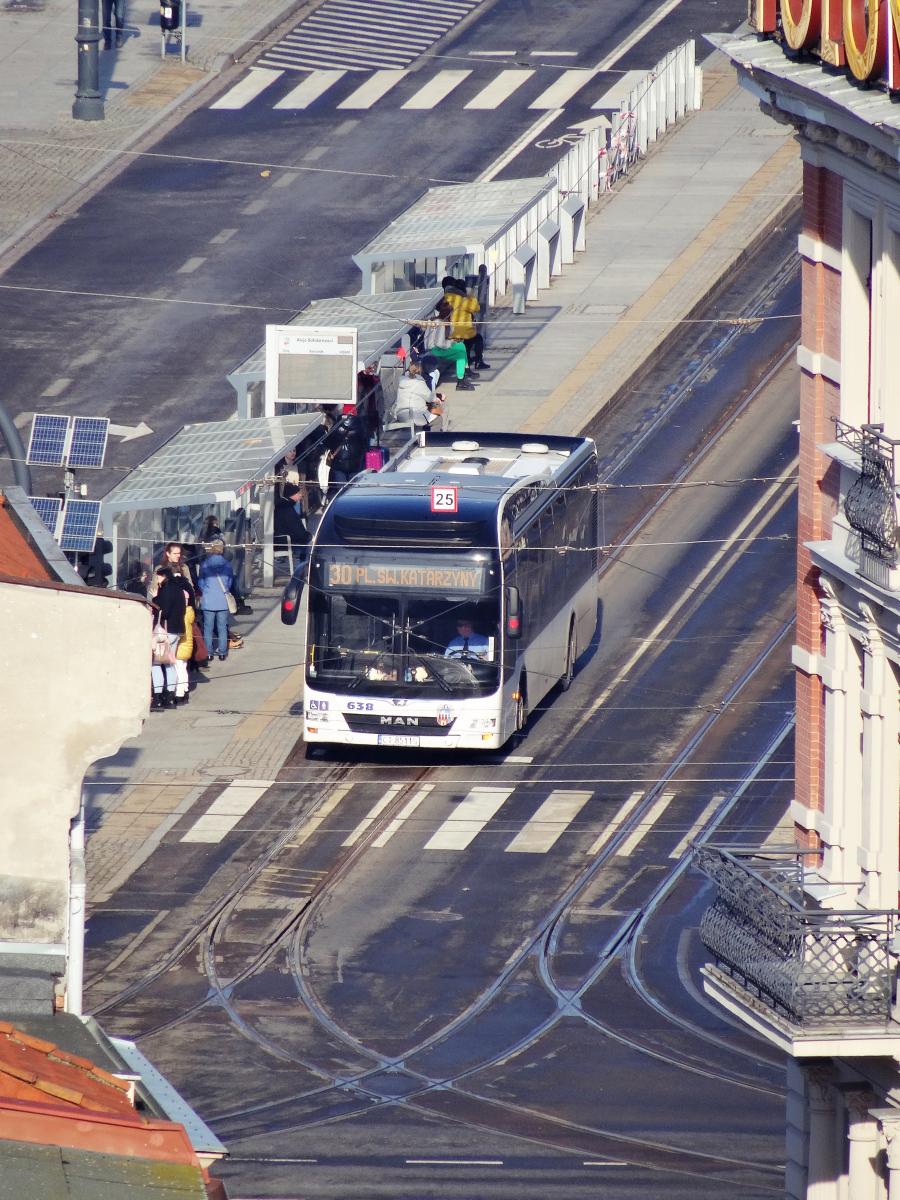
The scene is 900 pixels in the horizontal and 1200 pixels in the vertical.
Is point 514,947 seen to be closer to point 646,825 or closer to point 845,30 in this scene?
point 646,825

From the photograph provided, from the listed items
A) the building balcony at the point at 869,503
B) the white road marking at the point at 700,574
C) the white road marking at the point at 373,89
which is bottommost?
the white road marking at the point at 700,574

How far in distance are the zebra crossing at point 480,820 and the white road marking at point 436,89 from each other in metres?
31.6

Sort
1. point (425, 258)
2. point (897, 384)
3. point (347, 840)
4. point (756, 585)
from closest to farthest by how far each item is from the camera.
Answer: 1. point (897, 384)
2. point (347, 840)
3. point (756, 585)
4. point (425, 258)

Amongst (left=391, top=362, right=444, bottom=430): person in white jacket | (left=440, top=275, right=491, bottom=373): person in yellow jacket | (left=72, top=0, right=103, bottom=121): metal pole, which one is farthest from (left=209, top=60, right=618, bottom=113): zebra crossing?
(left=391, top=362, right=444, bottom=430): person in white jacket

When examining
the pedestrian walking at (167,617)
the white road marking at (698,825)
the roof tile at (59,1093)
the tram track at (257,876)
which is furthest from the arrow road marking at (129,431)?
the roof tile at (59,1093)

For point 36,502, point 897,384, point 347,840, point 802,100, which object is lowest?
point 347,840

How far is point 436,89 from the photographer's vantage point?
221 ft

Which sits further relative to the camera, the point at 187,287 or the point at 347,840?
the point at 187,287

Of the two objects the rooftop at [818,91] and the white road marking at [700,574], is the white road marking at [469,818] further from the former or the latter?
the rooftop at [818,91]

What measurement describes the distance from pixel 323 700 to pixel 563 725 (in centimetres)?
378

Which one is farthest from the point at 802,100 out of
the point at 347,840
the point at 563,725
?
the point at 563,725

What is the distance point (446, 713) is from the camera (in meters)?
38.0

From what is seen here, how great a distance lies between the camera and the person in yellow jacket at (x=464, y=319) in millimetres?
51219

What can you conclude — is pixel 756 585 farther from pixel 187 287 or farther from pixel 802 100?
pixel 802 100
